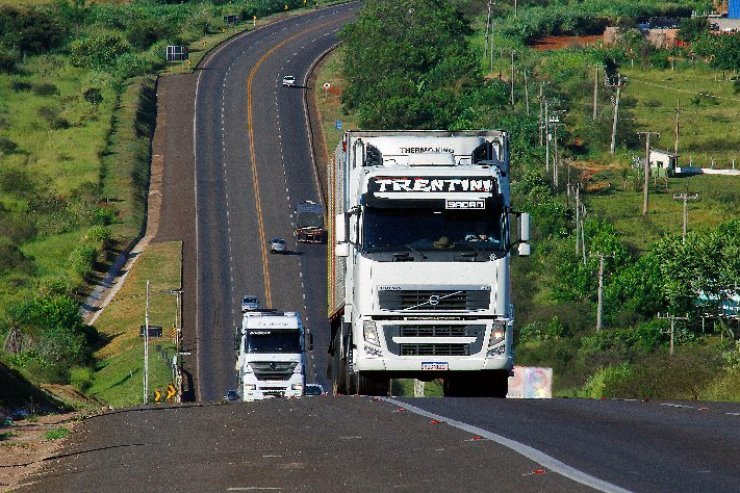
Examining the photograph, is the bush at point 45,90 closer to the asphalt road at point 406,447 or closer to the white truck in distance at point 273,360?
the white truck in distance at point 273,360

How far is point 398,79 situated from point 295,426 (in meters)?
123

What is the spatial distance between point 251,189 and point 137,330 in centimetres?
3481

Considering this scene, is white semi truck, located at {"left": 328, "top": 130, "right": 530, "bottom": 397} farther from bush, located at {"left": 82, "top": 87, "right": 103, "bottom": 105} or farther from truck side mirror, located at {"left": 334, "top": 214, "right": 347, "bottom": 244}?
bush, located at {"left": 82, "top": 87, "right": 103, "bottom": 105}

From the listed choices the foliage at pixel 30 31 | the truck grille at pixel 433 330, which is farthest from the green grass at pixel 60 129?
the truck grille at pixel 433 330

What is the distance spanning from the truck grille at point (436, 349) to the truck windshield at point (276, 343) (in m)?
20.4

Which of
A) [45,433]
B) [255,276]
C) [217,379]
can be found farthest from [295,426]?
[255,276]

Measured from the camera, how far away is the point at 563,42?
7200 inches

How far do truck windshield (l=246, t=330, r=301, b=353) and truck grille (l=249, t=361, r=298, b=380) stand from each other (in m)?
0.37

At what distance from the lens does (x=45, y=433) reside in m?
26.2

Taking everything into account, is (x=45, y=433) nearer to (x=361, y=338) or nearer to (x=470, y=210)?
(x=361, y=338)

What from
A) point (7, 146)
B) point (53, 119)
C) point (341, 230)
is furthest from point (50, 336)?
point (341, 230)

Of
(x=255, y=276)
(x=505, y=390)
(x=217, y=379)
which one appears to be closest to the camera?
(x=505, y=390)

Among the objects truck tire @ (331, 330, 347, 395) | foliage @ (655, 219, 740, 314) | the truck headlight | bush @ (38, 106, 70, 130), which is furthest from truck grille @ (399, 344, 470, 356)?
bush @ (38, 106, 70, 130)

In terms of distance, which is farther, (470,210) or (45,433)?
(470,210)
